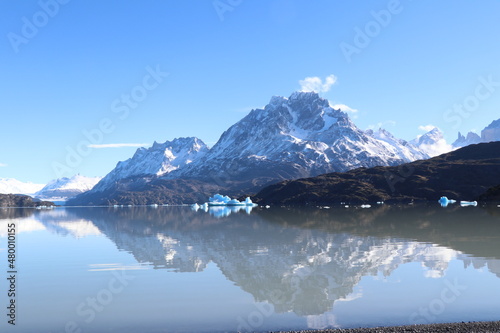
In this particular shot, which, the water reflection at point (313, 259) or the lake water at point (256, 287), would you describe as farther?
the water reflection at point (313, 259)

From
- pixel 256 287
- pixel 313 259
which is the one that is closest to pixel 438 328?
pixel 256 287

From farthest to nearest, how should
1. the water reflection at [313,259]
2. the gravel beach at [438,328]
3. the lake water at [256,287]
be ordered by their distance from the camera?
1. the water reflection at [313,259]
2. the lake water at [256,287]
3. the gravel beach at [438,328]

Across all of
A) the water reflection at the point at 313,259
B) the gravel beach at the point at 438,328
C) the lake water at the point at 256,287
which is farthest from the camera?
the water reflection at the point at 313,259

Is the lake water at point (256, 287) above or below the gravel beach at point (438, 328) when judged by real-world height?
below

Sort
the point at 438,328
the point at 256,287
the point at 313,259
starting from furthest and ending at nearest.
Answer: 1. the point at 313,259
2. the point at 256,287
3. the point at 438,328

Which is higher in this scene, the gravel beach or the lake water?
the gravel beach

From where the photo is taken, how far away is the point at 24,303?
25891mm

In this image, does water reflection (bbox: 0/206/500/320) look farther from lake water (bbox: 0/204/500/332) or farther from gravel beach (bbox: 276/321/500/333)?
gravel beach (bbox: 276/321/500/333)

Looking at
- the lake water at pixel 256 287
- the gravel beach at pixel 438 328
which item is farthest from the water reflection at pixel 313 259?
the gravel beach at pixel 438 328

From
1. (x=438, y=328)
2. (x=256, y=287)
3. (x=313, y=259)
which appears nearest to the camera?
(x=438, y=328)

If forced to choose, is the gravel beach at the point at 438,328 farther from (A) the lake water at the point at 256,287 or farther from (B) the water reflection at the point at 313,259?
(B) the water reflection at the point at 313,259

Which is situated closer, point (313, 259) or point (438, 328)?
point (438, 328)

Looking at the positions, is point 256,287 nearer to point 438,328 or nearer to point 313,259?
point 313,259

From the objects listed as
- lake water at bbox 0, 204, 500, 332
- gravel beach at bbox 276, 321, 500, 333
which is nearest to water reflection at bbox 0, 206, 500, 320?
lake water at bbox 0, 204, 500, 332
